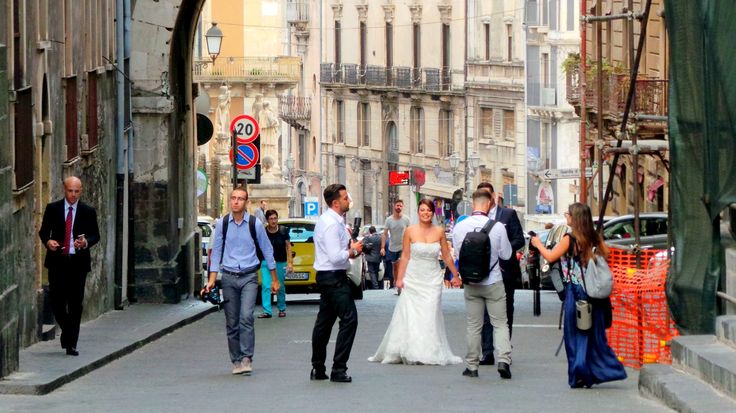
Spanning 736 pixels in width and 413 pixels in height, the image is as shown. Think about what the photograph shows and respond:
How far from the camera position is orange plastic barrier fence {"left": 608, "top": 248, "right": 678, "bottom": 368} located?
692 inches

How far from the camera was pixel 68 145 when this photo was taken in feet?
72.8

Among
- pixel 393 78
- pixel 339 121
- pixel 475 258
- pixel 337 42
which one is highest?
pixel 337 42

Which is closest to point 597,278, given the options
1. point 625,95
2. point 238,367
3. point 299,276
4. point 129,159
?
point 238,367

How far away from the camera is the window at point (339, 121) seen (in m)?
91.8

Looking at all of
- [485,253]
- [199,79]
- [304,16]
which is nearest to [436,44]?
[304,16]

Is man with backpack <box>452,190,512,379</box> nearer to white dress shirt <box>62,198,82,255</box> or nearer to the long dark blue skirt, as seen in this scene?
the long dark blue skirt

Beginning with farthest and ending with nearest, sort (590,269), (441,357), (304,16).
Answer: (304,16)
(441,357)
(590,269)

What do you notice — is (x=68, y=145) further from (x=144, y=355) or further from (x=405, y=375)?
(x=405, y=375)

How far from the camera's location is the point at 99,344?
65.6 ft

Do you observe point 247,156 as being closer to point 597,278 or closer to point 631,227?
point 631,227

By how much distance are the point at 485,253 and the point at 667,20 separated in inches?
95.9

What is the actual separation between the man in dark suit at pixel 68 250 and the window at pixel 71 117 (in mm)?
4051

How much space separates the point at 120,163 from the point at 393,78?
201ft

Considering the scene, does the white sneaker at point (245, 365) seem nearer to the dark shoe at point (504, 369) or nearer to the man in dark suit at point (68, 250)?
the man in dark suit at point (68, 250)
